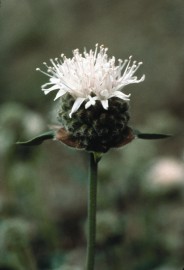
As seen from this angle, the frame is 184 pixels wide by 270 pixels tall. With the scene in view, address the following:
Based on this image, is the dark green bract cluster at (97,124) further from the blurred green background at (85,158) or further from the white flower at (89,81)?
the blurred green background at (85,158)

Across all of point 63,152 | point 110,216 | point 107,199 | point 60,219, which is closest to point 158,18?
point 63,152

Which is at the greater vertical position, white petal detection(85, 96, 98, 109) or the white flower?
the white flower

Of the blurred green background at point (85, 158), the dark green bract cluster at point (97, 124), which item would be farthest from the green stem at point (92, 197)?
the blurred green background at point (85, 158)

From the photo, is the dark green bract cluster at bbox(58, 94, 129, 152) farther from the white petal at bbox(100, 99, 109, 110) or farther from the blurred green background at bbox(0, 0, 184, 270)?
the blurred green background at bbox(0, 0, 184, 270)

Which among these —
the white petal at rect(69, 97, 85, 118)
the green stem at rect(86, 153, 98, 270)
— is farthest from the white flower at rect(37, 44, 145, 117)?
the green stem at rect(86, 153, 98, 270)

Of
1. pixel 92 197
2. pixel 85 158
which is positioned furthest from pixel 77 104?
pixel 85 158

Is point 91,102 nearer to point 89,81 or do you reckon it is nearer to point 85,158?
point 89,81
